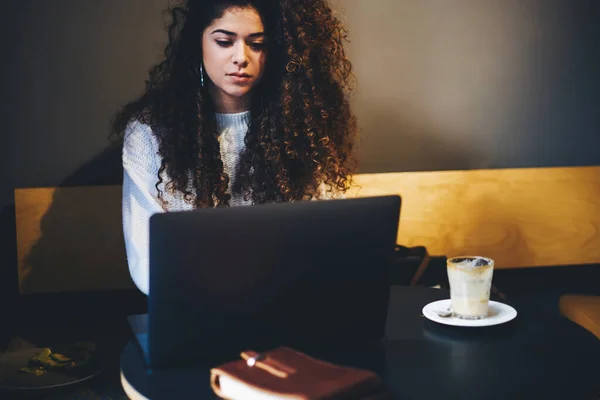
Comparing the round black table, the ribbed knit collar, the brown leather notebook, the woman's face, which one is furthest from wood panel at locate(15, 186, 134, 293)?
the brown leather notebook

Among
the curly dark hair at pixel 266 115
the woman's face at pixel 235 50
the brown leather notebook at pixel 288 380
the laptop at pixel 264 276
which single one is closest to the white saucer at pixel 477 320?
the laptop at pixel 264 276

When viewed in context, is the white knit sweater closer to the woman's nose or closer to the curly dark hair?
the curly dark hair

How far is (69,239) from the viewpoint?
99.0 inches

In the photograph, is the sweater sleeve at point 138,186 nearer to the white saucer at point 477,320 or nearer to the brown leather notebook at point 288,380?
the white saucer at point 477,320

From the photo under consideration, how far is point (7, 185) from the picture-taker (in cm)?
248

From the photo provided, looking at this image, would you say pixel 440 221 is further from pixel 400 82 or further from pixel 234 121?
pixel 234 121

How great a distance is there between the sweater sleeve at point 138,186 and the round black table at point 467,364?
680mm

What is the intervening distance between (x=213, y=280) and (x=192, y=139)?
1.05m

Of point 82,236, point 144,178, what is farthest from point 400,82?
point 82,236

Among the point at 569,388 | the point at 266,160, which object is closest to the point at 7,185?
the point at 266,160

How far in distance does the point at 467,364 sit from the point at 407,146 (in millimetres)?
1680

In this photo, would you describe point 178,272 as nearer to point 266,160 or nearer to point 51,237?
point 266,160

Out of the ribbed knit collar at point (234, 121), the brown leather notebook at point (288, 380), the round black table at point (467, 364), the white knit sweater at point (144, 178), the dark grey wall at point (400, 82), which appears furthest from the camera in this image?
the dark grey wall at point (400, 82)

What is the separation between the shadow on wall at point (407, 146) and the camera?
9.15 ft
